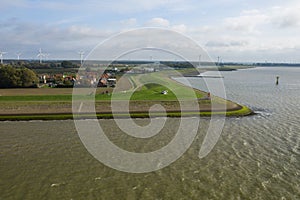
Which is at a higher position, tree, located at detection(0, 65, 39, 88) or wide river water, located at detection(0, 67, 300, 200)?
tree, located at detection(0, 65, 39, 88)

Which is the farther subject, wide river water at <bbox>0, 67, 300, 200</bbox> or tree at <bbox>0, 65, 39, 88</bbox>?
tree at <bbox>0, 65, 39, 88</bbox>

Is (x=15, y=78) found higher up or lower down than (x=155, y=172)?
higher up

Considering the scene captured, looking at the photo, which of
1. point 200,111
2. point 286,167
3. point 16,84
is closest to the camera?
point 286,167

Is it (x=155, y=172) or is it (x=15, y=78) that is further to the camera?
(x=15, y=78)

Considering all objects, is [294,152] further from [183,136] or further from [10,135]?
[10,135]

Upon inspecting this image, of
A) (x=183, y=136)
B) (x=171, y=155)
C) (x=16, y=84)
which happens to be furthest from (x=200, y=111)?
(x=16, y=84)
